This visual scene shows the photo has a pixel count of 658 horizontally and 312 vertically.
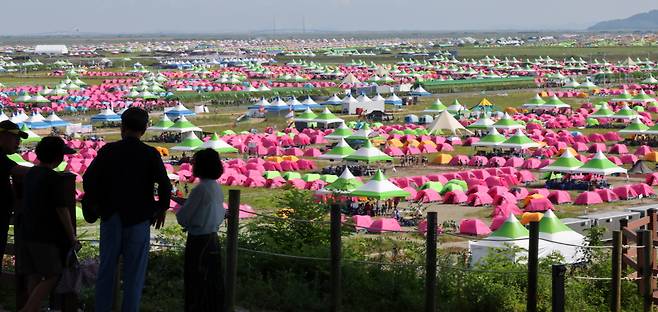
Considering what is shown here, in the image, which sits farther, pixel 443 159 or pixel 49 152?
pixel 443 159

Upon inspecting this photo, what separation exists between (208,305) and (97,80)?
3685 inches

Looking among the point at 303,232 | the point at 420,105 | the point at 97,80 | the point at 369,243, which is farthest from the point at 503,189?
the point at 97,80

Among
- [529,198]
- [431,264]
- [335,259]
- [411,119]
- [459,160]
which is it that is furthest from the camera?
[411,119]

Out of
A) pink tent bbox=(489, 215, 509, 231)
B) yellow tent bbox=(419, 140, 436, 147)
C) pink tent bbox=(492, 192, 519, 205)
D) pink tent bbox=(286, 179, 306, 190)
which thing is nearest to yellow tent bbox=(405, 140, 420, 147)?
yellow tent bbox=(419, 140, 436, 147)

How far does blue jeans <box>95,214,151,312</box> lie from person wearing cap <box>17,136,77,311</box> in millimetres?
302

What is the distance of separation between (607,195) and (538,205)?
3321mm

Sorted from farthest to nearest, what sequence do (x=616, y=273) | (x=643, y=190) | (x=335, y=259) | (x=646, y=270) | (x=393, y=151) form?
(x=393, y=151) < (x=643, y=190) < (x=646, y=270) < (x=616, y=273) < (x=335, y=259)

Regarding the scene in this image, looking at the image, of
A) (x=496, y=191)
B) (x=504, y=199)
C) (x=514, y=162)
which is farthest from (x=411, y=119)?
(x=504, y=199)

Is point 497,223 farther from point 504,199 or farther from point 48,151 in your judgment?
point 48,151

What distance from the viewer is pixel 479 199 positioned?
30203 mm

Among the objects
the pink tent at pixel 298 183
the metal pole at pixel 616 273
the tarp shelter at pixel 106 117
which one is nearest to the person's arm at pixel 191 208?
the metal pole at pixel 616 273

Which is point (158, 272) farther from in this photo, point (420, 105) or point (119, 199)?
point (420, 105)

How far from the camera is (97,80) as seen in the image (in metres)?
98.6

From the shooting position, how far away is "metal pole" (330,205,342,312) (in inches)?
344
